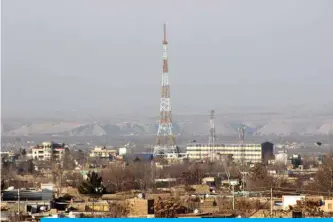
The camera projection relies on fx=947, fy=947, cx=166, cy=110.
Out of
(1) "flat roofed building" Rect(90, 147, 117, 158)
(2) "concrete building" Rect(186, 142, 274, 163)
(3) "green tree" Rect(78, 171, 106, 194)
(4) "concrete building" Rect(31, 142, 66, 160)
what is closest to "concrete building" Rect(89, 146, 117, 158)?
(1) "flat roofed building" Rect(90, 147, 117, 158)

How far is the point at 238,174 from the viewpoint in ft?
64.1

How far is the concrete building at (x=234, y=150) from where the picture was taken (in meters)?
33.8

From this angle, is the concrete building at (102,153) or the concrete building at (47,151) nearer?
the concrete building at (47,151)

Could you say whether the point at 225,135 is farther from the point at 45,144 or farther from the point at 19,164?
the point at 19,164

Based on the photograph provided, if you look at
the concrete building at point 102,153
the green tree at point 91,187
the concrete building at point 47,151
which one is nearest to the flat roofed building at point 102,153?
the concrete building at point 102,153

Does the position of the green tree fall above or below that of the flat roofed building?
below

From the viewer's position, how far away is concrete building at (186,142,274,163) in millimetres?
33797

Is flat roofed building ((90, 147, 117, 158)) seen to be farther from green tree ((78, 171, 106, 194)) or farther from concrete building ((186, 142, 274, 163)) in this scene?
green tree ((78, 171, 106, 194))

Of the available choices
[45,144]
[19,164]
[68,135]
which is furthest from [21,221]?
[68,135]

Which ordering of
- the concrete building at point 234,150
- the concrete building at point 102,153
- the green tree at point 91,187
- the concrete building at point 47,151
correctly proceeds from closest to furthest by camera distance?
the green tree at point 91,187, the concrete building at point 47,151, the concrete building at point 234,150, the concrete building at point 102,153

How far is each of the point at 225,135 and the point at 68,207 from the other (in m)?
40.1

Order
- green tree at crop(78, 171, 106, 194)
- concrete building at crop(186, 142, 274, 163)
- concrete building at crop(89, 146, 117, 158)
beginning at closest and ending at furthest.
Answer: green tree at crop(78, 171, 106, 194) < concrete building at crop(186, 142, 274, 163) < concrete building at crop(89, 146, 117, 158)

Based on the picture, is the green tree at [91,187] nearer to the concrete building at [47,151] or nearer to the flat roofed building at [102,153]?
the concrete building at [47,151]

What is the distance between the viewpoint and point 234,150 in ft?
116
